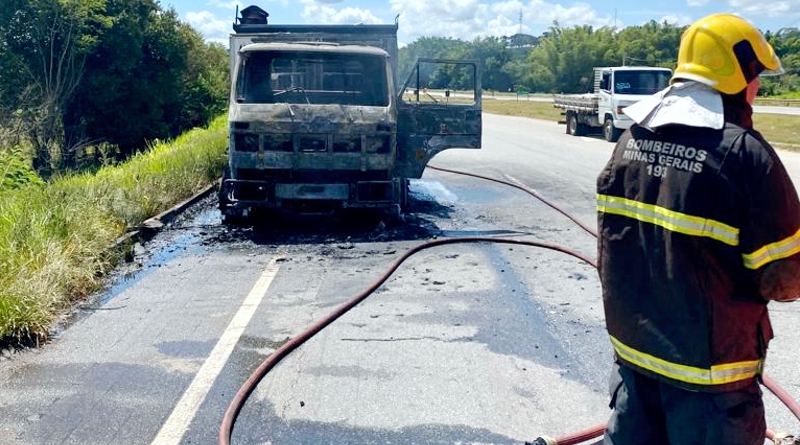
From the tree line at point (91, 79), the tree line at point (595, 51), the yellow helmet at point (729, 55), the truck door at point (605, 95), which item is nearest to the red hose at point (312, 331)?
the yellow helmet at point (729, 55)

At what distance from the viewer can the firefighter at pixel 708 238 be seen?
2.14 m

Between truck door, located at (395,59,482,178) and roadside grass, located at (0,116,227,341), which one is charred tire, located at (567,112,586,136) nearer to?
truck door, located at (395,59,482,178)

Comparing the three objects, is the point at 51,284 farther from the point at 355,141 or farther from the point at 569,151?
the point at 569,151

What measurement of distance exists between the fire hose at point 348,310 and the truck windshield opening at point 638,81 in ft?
49.4

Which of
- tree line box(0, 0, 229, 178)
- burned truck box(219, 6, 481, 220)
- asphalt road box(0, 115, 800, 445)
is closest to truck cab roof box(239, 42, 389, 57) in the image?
burned truck box(219, 6, 481, 220)

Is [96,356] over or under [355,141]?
under

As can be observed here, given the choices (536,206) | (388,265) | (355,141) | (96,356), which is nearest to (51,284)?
(96,356)

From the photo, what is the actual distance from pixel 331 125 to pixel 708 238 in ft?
23.1

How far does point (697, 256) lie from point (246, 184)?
24.5 feet

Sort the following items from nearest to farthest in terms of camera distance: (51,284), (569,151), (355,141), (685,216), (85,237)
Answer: (685,216), (51,284), (85,237), (355,141), (569,151)

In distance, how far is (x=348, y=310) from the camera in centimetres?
600

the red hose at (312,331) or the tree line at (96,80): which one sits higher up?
the tree line at (96,80)

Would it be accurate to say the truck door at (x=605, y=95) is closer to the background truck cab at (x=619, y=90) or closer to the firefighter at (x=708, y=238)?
the background truck cab at (x=619, y=90)

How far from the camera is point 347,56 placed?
981 centimetres
